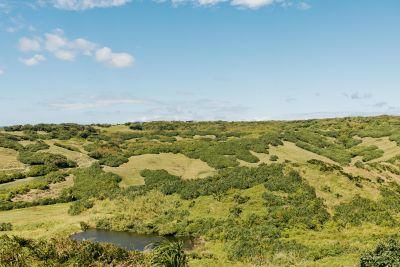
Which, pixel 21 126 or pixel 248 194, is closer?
pixel 248 194

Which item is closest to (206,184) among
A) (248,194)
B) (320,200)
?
(248,194)

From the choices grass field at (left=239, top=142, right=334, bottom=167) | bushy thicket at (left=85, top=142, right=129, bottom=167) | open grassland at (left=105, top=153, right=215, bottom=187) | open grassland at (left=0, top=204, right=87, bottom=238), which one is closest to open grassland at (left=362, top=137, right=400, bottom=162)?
grass field at (left=239, top=142, right=334, bottom=167)

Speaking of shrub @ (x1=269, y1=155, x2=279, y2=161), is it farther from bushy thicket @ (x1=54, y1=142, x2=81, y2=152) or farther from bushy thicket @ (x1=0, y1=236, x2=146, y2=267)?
bushy thicket @ (x1=0, y1=236, x2=146, y2=267)

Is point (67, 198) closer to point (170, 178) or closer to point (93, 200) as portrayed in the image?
point (93, 200)

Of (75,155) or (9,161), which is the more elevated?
(75,155)

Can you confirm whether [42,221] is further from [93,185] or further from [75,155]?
[75,155]

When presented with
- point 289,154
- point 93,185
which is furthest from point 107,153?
point 289,154

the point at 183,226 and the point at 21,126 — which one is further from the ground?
the point at 21,126

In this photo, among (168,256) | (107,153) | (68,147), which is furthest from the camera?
(68,147)
